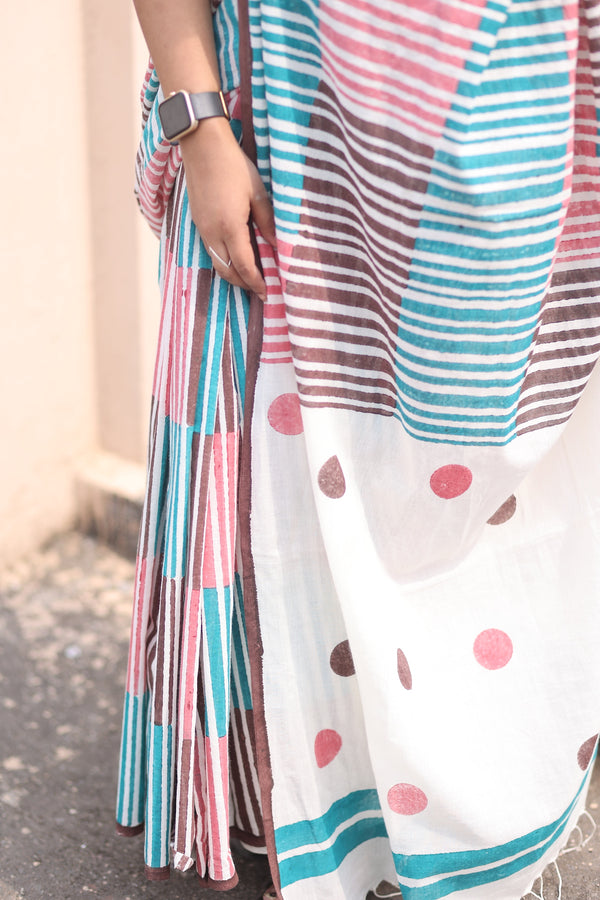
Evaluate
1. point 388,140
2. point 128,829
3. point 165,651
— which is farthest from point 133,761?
point 388,140

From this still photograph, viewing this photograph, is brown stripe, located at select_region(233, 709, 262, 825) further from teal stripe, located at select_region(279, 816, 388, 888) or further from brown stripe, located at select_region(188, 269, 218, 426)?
brown stripe, located at select_region(188, 269, 218, 426)

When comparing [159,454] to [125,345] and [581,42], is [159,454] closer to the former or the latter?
[581,42]

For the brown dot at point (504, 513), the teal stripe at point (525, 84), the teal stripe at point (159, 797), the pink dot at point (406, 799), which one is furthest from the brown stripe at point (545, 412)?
the teal stripe at point (159, 797)

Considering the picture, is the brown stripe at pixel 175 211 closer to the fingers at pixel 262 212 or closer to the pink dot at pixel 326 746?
the fingers at pixel 262 212

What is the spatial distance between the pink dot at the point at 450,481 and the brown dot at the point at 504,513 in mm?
109

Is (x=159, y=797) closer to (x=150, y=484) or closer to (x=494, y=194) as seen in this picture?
(x=150, y=484)

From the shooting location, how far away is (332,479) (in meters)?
0.96

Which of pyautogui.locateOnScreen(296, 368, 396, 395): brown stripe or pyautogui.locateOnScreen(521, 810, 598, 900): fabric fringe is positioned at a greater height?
pyautogui.locateOnScreen(296, 368, 396, 395): brown stripe

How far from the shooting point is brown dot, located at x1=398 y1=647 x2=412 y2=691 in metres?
1.02

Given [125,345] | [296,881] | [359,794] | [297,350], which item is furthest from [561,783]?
[125,345]

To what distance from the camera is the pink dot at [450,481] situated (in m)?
0.98

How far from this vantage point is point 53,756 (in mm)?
1579

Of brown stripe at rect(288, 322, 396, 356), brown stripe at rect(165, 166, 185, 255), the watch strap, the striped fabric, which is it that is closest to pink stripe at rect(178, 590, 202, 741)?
the striped fabric

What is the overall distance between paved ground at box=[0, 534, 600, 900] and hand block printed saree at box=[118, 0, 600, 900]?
165mm
